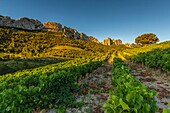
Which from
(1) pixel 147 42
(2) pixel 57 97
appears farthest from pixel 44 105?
(1) pixel 147 42

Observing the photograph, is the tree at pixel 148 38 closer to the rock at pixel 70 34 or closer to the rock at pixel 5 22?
the rock at pixel 70 34

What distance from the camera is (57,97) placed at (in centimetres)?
843

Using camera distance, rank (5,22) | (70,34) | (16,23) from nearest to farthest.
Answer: (5,22), (16,23), (70,34)

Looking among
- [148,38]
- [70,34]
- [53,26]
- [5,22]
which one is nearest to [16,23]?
[5,22]

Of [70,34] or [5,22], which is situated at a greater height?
[5,22]

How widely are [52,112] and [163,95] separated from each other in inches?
270

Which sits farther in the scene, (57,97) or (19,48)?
(19,48)

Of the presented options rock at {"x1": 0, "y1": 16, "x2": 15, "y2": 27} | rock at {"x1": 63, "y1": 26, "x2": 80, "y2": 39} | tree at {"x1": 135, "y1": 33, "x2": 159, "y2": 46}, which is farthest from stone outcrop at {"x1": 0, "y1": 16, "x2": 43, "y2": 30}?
tree at {"x1": 135, "y1": 33, "x2": 159, "y2": 46}

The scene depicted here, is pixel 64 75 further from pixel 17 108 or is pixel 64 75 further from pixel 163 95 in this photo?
pixel 163 95

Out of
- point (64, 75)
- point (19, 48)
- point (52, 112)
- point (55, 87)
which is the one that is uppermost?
point (19, 48)

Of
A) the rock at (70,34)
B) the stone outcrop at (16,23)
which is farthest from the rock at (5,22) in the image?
the rock at (70,34)

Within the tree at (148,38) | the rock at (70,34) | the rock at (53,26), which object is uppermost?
the rock at (53,26)

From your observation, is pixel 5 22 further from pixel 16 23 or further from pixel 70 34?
pixel 70 34

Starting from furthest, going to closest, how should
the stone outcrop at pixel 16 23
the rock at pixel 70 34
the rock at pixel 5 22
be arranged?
the rock at pixel 70 34, the stone outcrop at pixel 16 23, the rock at pixel 5 22
